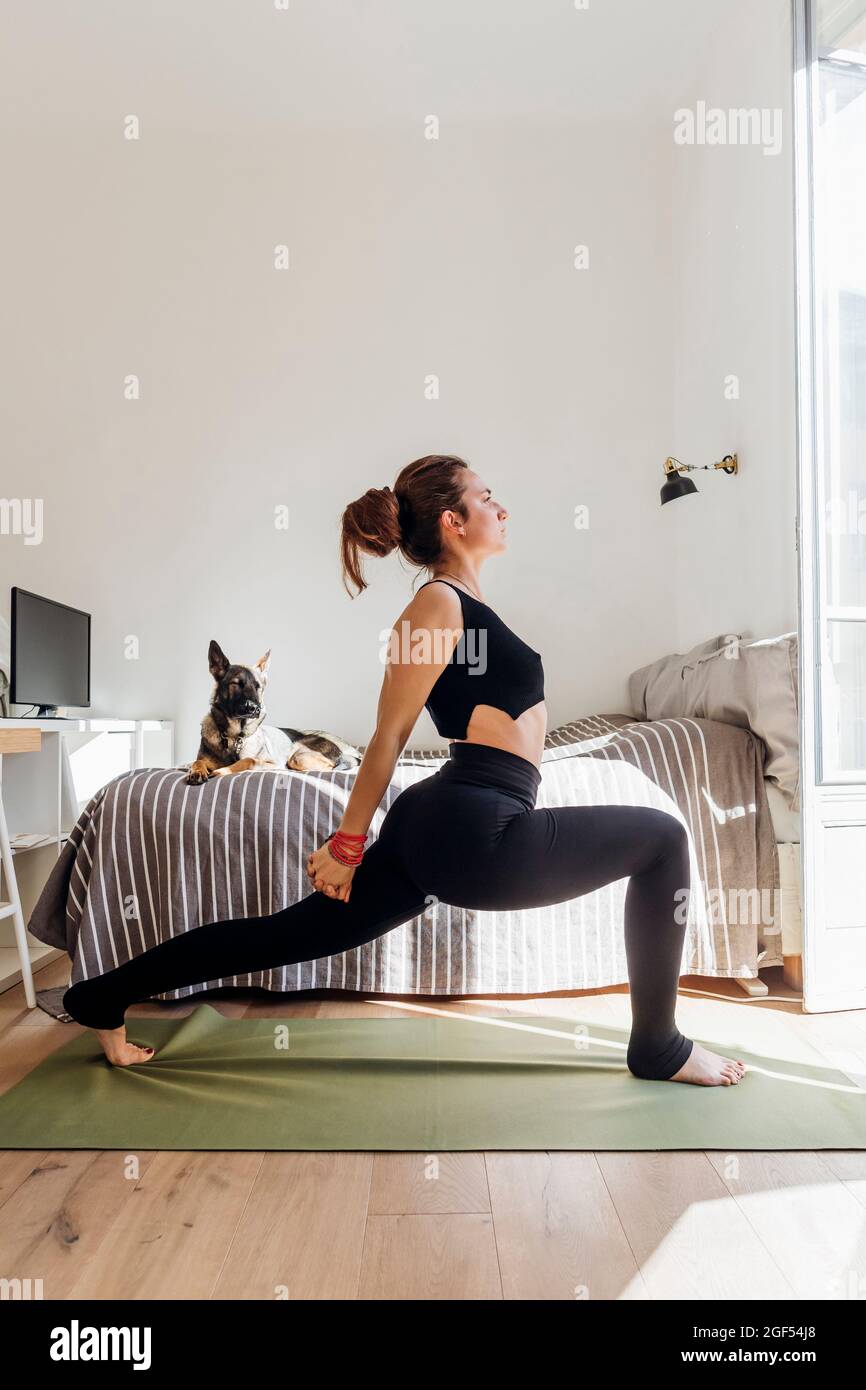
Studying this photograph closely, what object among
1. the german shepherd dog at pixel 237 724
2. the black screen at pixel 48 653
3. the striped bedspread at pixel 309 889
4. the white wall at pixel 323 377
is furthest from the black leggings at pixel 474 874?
the white wall at pixel 323 377

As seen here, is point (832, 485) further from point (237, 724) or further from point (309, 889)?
point (237, 724)

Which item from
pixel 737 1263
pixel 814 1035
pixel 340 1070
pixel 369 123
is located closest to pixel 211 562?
pixel 369 123

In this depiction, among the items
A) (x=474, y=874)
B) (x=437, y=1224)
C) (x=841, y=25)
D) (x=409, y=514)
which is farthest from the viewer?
(x=841, y=25)

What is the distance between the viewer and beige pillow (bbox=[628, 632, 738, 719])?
3.02 meters

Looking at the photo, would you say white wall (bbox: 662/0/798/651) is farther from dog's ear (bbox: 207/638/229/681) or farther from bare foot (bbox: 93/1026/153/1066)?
bare foot (bbox: 93/1026/153/1066)

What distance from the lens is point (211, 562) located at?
12.9 ft

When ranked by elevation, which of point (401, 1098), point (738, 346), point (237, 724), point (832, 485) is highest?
point (738, 346)

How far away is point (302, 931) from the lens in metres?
1.57

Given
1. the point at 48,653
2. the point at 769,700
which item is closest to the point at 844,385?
the point at 769,700

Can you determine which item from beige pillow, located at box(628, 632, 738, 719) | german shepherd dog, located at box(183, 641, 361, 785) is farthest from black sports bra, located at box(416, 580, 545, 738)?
beige pillow, located at box(628, 632, 738, 719)

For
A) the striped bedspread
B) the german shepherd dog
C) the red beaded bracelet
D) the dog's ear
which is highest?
the dog's ear

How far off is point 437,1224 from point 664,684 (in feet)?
7.50

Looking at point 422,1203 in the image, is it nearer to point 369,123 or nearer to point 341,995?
point 341,995

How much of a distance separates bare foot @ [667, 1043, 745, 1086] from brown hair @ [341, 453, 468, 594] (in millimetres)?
1076
